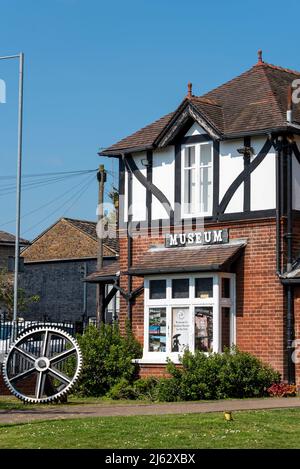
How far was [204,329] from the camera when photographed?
1009 inches

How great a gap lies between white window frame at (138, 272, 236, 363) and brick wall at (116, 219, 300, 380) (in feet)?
0.66

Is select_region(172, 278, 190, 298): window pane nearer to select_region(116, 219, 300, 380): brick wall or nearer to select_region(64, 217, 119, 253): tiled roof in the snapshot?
select_region(116, 219, 300, 380): brick wall

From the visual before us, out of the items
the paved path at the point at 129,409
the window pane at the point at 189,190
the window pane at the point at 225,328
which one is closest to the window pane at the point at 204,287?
the window pane at the point at 225,328

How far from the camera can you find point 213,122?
26.4 m

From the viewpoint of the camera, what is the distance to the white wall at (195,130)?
27062mm

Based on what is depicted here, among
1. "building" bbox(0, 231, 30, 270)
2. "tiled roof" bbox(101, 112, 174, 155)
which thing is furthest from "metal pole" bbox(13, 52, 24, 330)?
"building" bbox(0, 231, 30, 270)

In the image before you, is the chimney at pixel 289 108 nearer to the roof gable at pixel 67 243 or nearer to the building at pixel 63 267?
the building at pixel 63 267

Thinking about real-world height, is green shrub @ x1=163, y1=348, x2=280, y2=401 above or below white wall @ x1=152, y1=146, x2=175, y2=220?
below

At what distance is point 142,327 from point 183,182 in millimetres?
4031

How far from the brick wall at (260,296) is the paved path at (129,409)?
2579 millimetres

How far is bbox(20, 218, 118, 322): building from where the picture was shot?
59750 mm

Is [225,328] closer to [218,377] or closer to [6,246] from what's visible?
[218,377]

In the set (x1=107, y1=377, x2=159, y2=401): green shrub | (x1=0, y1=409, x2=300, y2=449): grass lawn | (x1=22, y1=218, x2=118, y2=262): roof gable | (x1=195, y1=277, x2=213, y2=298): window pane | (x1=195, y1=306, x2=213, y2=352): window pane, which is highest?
(x1=22, y1=218, x2=118, y2=262): roof gable
